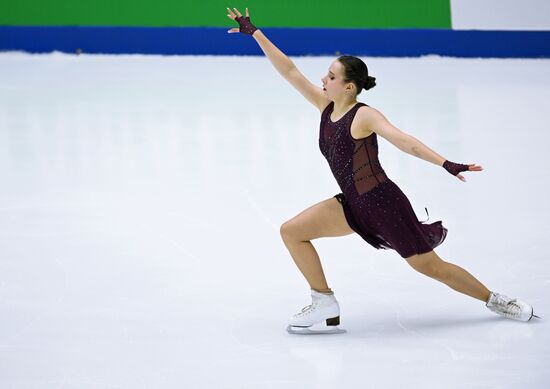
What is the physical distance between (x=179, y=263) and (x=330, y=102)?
1187 millimetres

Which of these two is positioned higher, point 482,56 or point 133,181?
point 482,56

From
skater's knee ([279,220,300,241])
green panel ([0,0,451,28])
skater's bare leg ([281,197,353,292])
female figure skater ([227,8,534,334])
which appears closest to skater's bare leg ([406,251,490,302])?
female figure skater ([227,8,534,334])

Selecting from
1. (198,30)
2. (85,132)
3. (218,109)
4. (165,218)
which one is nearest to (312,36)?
(198,30)

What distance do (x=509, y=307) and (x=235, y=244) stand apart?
1.56 m

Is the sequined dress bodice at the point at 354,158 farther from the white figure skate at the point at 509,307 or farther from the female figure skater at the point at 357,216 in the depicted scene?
the white figure skate at the point at 509,307

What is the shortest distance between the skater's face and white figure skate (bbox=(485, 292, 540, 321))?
37.5 inches

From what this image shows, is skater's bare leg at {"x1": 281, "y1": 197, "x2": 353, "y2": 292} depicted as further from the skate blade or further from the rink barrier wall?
the rink barrier wall

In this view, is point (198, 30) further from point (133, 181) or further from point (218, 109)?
point (133, 181)

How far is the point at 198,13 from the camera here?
447 inches

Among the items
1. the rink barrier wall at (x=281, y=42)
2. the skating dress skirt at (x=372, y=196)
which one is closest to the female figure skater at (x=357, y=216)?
the skating dress skirt at (x=372, y=196)

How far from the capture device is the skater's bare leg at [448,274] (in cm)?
374

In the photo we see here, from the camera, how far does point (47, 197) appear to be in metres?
5.81

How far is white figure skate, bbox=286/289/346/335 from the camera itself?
149 inches

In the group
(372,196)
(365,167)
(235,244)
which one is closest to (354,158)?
(365,167)
